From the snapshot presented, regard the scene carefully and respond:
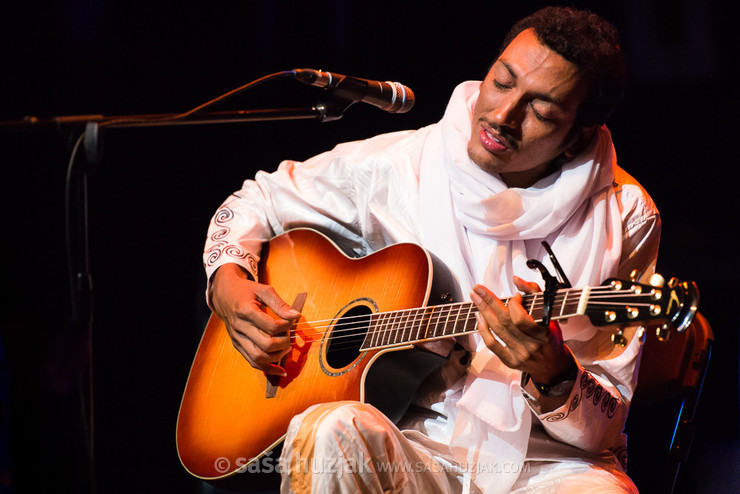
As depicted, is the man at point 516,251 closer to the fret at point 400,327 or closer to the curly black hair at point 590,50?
the curly black hair at point 590,50

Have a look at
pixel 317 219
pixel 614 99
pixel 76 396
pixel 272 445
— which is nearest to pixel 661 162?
pixel 614 99

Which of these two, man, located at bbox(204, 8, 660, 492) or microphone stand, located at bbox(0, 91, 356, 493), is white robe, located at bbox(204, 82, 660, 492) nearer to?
man, located at bbox(204, 8, 660, 492)

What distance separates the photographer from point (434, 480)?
2.08 metres

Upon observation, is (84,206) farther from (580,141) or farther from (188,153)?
(188,153)

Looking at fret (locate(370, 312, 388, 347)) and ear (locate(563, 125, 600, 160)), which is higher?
ear (locate(563, 125, 600, 160))

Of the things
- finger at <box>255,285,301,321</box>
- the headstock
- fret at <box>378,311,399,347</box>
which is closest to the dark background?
finger at <box>255,285,301,321</box>

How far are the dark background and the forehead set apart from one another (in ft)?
3.92

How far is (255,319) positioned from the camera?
2.23 metres

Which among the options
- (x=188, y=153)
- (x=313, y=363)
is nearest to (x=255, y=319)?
(x=313, y=363)

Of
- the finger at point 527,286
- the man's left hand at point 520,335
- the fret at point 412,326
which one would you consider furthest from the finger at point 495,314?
the fret at point 412,326

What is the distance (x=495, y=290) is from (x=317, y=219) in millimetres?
788

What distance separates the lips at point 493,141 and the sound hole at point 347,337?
26.0 inches

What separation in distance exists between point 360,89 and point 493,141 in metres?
0.59

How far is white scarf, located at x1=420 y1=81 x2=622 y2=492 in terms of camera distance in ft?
6.72
